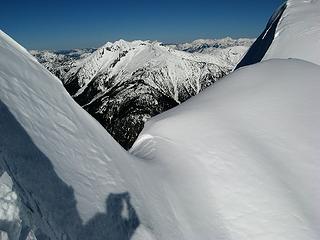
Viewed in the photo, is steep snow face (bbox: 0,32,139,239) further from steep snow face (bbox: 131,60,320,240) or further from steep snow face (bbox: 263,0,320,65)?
steep snow face (bbox: 263,0,320,65)

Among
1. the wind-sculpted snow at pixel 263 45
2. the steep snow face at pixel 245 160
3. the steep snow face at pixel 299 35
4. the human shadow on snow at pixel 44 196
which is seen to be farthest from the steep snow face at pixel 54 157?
the wind-sculpted snow at pixel 263 45

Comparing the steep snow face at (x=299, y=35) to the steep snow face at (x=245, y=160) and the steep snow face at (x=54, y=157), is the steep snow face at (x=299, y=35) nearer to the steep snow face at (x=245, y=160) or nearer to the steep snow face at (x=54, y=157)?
the steep snow face at (x=245, y=160)

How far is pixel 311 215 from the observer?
8.23 meters

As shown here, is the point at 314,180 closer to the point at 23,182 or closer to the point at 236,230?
the point at 236,230

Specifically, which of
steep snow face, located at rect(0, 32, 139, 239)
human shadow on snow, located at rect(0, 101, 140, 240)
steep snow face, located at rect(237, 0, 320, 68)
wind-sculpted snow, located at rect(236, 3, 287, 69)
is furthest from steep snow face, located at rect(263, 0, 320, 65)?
human shadow on snow, located at rect(0, 101, 140, 240)

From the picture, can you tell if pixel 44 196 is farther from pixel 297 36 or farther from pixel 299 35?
pixel 299 35

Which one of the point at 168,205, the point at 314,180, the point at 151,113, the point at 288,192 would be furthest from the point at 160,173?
the point at 151,113

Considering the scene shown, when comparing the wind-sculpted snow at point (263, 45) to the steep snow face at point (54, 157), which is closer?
the steep snow face at point (54, 157)


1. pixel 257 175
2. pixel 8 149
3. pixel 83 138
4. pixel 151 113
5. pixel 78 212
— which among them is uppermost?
pixel 8 149

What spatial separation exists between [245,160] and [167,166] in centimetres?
210

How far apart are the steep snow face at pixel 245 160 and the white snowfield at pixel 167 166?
29mm

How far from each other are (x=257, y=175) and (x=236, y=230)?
1.80 metres

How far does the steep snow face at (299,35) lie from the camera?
84.0 feet

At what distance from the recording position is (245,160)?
9.63 m
